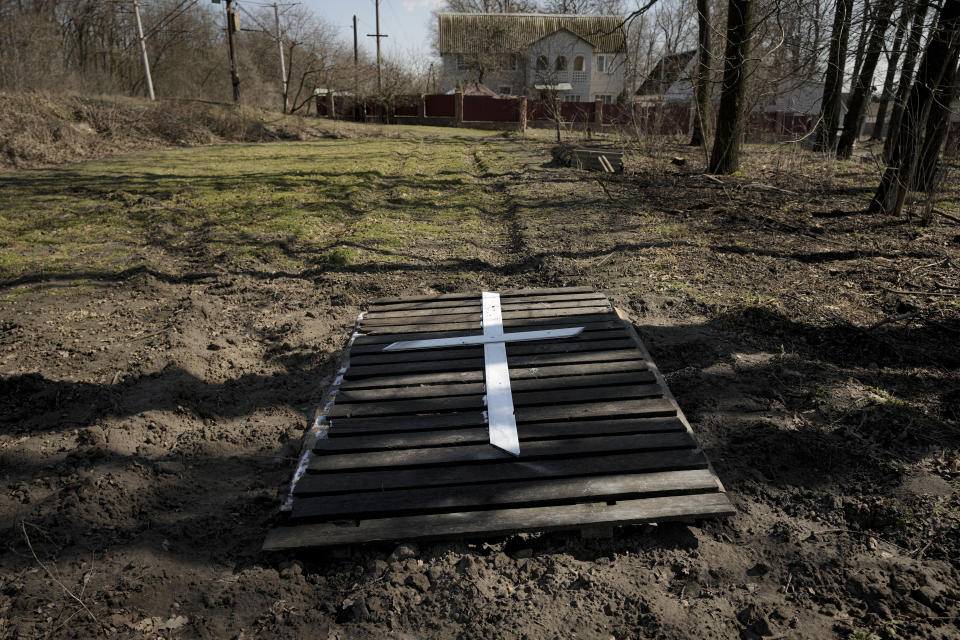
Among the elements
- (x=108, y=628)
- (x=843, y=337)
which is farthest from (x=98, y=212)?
(x=843, y=337)

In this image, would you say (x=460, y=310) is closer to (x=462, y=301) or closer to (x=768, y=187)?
(x=462, y=301)

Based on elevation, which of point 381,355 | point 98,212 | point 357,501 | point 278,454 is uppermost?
point 98,212

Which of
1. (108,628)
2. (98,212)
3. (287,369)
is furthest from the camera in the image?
(98,212)

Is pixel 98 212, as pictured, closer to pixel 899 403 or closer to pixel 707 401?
pixel 707 401

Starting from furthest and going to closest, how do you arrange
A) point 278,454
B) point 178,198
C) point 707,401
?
1. point 178,198
2. point 707,401
3. point 278,454

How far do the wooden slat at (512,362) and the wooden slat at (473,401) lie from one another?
0.33 metres

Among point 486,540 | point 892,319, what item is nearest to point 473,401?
point 486,540

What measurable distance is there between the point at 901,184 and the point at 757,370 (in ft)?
20.9

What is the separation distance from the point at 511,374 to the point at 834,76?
1286 cm

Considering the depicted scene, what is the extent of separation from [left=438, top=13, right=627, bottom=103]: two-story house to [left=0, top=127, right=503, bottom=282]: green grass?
33.4m

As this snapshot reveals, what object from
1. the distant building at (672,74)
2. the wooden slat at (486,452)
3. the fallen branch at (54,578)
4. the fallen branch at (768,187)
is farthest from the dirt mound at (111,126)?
the fallen branch at (768,187)

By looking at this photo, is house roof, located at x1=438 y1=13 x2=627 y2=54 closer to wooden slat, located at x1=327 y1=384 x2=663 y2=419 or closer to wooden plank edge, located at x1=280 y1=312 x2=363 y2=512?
wooden plank edge, located at x1=280 y1=312 x2=363 y2=512

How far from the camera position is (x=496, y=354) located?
12.4 feet

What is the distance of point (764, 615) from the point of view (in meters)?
2.20
